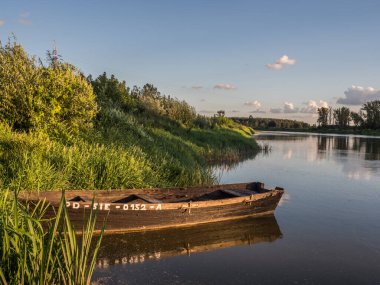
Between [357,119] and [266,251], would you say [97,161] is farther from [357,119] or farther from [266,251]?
[357,119]

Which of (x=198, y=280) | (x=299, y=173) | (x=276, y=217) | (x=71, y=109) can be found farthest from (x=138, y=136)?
(x=198, y=280)

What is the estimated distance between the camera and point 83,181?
1452 cm

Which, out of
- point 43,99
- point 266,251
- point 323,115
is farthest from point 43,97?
point 323,115

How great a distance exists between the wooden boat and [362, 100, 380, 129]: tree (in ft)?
433

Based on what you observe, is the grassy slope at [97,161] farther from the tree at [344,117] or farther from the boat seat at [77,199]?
the tree at [344,117]

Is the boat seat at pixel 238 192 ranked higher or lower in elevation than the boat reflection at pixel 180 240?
higher

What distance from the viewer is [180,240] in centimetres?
1252

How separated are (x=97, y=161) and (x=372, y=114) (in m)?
141

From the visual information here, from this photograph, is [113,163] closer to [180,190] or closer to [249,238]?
[180,190]

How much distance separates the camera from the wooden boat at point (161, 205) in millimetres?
11781

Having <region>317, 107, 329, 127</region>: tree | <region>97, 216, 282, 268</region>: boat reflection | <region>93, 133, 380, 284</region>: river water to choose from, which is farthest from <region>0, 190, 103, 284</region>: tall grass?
<region>317, 107, 329, 127</region>: tree

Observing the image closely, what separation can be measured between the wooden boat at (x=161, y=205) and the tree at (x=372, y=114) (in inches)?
5196

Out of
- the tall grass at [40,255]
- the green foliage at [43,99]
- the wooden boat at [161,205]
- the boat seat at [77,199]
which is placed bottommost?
the wooden boat at [161,205]

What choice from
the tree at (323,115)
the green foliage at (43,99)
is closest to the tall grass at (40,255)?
the green foliage at (43,99)
